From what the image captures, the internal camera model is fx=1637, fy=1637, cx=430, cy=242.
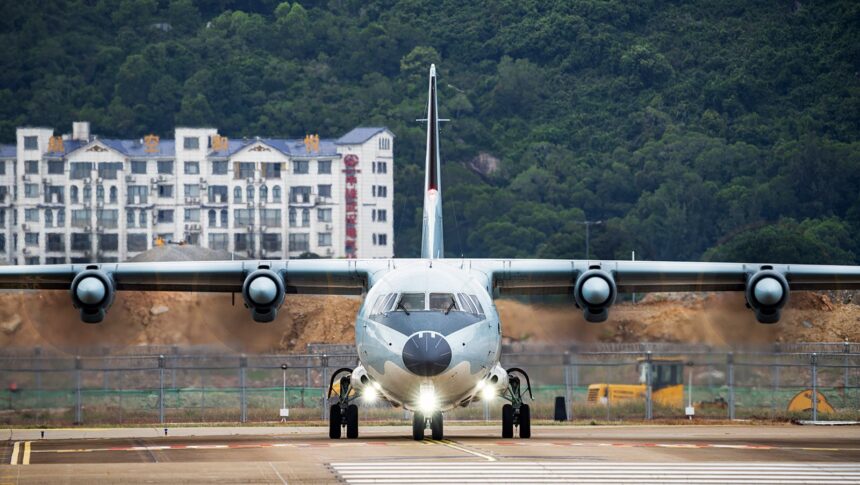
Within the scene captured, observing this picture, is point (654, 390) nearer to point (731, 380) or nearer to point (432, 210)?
point (731, 380)

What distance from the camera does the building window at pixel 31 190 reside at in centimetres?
13388

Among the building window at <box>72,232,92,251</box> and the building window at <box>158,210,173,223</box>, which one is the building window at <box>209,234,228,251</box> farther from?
the building window at <box>72,232,92,251</box>

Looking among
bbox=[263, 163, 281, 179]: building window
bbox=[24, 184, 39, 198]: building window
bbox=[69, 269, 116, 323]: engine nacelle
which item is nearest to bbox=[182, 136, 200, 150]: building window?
bbox=[263, 163, 281, 179]: building window

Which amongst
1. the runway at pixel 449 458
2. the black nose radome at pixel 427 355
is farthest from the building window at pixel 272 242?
the black nose radome at pixel 427 355

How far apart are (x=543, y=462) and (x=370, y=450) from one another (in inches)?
159

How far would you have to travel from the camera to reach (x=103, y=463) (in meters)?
26.4

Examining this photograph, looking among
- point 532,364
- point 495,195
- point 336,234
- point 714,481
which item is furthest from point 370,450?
point 495,195

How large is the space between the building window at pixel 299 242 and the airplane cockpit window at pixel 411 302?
10310cm

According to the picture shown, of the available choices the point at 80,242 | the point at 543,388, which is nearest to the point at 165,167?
the point at 80,242

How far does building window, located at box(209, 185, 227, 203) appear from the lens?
134 meters

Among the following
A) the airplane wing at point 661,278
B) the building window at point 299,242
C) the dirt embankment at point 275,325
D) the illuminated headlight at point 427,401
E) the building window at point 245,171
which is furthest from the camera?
the building window at point 245,171

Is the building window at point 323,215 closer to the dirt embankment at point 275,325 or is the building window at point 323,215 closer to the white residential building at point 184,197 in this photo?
the white residential building at point 184,197

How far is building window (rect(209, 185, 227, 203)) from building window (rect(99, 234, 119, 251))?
838 cm

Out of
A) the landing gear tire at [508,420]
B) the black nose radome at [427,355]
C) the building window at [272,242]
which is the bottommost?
the landing gear tire at [508,420]
